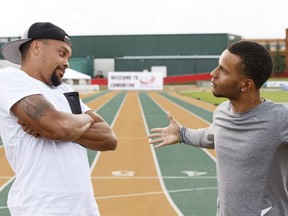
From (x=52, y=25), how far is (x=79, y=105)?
0.42 m

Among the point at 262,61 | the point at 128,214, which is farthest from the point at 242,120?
the point at 128,214

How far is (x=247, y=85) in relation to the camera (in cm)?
236

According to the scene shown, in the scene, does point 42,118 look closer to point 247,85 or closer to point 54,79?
point 54,79

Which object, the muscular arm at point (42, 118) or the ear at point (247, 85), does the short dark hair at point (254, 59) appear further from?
the muscular arm at point (42, 118)

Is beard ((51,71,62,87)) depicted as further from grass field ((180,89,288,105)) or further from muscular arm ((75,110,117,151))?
grass field ((180,89,288,105))

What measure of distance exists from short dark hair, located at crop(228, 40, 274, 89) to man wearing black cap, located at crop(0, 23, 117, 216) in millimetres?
777

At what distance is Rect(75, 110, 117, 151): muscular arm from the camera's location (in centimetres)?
248

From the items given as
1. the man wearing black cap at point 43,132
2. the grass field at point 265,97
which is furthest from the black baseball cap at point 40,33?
the grass field at point 265,97

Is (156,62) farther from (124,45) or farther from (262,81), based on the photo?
(262,81)

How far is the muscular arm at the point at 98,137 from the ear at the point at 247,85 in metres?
0.71

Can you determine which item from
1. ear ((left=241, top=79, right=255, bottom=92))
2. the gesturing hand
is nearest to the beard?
the gesturing hand

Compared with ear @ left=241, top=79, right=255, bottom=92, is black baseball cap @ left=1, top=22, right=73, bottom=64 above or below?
above

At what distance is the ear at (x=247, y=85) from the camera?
235 centimetres

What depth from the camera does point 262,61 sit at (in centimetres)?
230
